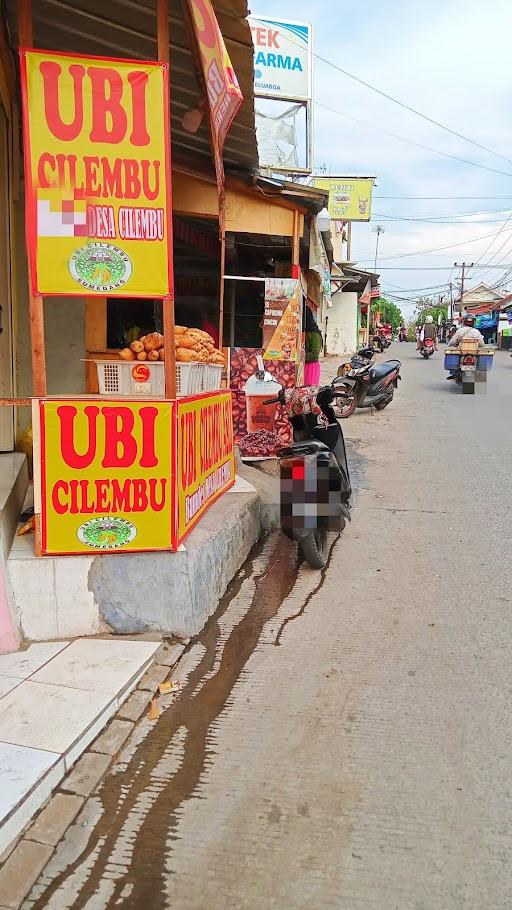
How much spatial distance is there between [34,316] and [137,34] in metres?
2.15

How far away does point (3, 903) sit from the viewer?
201 cm

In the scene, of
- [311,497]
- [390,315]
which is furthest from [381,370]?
[390,315]

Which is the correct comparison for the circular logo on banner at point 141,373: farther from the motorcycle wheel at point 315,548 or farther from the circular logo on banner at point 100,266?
the motorcycle wheel at point 315,548

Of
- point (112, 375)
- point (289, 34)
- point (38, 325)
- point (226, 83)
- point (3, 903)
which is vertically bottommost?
point (3, 903)

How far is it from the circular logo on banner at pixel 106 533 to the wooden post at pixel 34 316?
742mm

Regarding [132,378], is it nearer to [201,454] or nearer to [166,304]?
[201,454]

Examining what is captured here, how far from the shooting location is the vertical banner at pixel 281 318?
7383 mm

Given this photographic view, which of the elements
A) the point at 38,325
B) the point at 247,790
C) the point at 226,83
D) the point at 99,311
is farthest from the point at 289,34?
the point at 247,790

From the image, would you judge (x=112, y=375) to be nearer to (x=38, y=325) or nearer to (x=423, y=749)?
(x=38, y=325)

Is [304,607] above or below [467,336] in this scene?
below

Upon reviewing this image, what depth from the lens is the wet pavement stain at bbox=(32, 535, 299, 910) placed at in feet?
6.82

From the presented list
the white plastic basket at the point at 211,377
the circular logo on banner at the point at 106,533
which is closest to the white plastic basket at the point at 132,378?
the white plastic basket at the point at 211,377

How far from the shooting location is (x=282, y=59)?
1354 centimetres

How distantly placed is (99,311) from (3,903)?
481 centimetres
